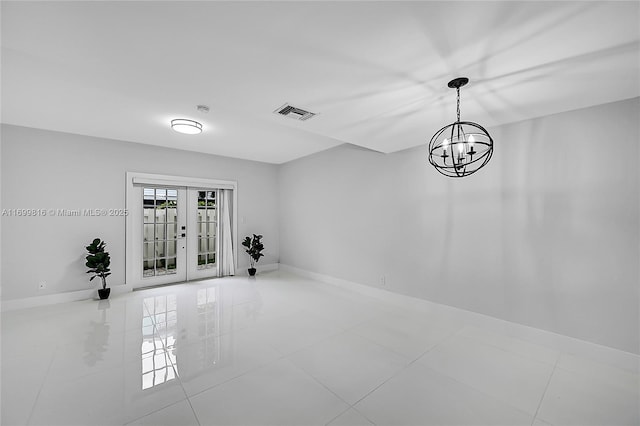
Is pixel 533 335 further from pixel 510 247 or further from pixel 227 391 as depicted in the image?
pixel 227 391

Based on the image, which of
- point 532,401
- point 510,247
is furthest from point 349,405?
point 510,247

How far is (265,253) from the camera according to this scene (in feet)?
21.1

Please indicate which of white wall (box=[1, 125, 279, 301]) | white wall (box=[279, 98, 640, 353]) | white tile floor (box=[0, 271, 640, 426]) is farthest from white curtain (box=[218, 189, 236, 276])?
white wall (box=[279, 98, 640, 353])

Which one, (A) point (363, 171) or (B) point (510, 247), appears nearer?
(B) point (510, 247)

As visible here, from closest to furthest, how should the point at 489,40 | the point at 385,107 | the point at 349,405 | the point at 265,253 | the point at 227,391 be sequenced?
1. the point at 489,40
2. the point at 349,405
3. the point at 227,391
4. the point at 385,107
5. the point at 265,253

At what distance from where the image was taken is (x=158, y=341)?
291 cm

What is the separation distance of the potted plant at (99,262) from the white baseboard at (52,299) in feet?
0.61

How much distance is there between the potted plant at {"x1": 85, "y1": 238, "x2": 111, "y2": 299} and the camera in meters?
4.14

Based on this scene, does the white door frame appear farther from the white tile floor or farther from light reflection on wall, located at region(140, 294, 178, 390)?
the white tile floor

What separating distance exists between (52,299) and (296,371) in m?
4.28

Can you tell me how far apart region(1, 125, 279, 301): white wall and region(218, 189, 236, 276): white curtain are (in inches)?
45.0

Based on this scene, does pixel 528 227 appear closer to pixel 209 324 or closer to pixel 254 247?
pixel 209 324

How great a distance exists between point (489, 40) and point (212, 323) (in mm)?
3888

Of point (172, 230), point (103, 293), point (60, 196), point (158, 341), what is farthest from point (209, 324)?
point (60, 196)
